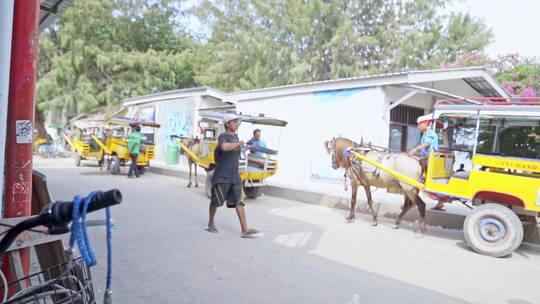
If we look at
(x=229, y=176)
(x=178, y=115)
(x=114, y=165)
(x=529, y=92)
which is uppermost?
(x=529, y=92)

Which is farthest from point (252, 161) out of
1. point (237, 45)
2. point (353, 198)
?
point (237, 45)

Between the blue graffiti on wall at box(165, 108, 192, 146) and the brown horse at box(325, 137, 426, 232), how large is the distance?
1252 centimetres

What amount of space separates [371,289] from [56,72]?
2430 centimetres

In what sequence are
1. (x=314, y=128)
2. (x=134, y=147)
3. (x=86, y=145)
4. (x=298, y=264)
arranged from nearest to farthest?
(x=298, y=264) < (x=314, y=128) < (x=134, y=147) < (x=86, y=145)

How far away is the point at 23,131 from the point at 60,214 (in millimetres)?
1566

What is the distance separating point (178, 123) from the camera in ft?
69.1

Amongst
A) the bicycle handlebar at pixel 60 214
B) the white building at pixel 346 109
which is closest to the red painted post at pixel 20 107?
the bicycle handlebar at pixel 60 214

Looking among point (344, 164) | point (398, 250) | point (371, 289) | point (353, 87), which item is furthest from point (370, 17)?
point (371, 289)

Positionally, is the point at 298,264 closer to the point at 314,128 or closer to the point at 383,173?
the point at 383,173

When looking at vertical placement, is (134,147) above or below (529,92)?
below

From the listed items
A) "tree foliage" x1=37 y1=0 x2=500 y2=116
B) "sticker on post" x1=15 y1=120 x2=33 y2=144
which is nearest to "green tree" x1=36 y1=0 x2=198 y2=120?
"tree foliage" x1=37 y1=0 x2=500 y2=116

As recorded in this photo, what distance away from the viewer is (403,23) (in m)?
22.3

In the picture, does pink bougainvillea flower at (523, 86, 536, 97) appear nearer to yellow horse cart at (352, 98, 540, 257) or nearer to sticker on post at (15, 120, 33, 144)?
yellow horse cart at (352, 98, 540, 257)

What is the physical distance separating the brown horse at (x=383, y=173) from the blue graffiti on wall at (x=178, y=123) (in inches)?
493
